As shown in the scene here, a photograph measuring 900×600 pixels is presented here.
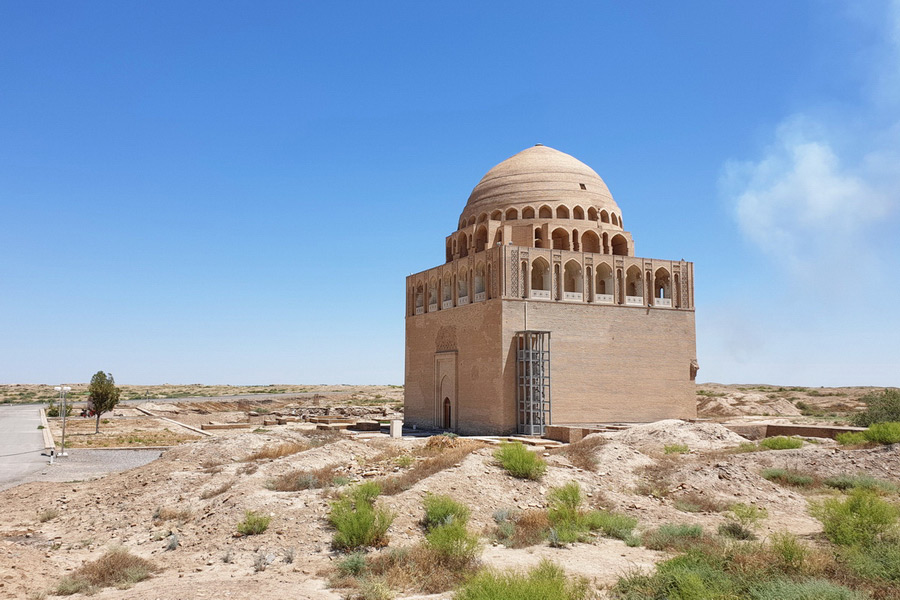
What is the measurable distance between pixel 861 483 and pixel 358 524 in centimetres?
1071

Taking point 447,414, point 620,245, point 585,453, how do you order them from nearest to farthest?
point 585,453 < point 447,414 < point 620,245

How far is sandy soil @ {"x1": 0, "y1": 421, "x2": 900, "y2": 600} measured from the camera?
29.9 feet

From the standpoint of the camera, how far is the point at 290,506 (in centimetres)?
1205

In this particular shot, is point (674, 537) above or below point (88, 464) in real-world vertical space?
above

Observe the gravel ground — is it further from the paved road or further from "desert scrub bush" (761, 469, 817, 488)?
"desert scrub bush" (761, 469, 817, 488)

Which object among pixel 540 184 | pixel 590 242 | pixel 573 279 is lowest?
pixel 573 279

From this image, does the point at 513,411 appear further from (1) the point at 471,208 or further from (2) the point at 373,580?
(2) the point at 373,580

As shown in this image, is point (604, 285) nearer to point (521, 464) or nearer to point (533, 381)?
point (533, 381)

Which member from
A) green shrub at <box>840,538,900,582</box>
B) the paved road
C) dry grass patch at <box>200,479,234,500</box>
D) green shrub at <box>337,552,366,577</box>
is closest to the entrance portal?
the paved road

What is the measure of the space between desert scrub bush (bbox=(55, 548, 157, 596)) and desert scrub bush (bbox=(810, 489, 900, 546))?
971cm

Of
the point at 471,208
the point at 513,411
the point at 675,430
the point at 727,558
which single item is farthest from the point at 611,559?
the point at 471,208

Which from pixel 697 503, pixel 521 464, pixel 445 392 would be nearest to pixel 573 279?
pixel 445 392

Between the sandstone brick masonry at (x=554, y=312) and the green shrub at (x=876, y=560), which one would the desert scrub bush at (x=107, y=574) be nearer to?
the green shrub at (x=876, y=560)

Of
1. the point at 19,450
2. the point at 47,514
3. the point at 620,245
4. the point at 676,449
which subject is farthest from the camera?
the point at 620,245
